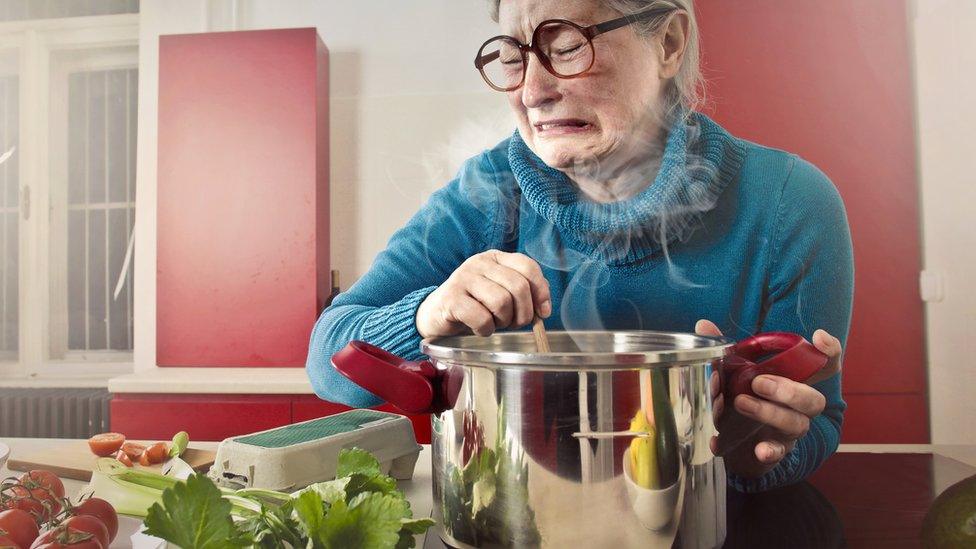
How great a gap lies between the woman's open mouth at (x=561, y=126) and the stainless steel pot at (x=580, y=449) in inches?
16.1

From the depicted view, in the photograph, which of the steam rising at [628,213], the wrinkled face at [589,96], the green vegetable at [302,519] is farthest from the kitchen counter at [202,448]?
the wrinkled face at [589,96]

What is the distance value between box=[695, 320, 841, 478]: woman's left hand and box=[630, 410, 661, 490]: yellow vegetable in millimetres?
60

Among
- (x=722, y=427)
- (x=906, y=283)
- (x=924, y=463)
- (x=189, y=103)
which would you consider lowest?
(x=924, y=463)

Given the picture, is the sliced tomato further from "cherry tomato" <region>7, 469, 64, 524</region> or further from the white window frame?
the white window frame

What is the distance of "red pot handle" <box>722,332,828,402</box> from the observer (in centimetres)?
51

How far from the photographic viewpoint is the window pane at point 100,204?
95cm

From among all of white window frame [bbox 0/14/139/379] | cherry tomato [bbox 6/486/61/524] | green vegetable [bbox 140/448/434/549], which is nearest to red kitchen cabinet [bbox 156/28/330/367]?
white window frame [bbox 0/14/139/379]

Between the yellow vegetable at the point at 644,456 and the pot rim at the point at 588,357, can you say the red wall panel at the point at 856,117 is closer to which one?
the pot rim at the point at 588,357

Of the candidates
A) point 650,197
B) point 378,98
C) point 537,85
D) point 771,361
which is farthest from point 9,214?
point 771,361

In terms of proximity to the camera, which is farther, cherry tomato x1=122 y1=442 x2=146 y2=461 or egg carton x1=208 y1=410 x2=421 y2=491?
cherry tomato x1=122 y1=442 x2=146 y2=461

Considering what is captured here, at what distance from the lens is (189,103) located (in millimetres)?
922

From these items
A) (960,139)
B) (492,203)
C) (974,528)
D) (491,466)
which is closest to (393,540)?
(491,466)

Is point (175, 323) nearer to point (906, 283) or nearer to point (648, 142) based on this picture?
point (648, 142)

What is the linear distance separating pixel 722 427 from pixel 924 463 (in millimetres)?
445
